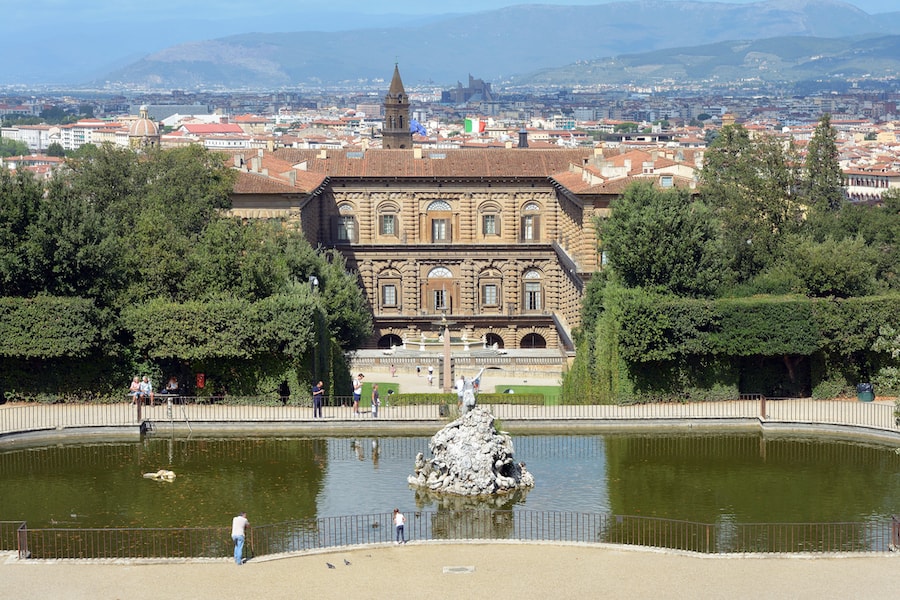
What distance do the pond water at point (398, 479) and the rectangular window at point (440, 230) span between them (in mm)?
48740

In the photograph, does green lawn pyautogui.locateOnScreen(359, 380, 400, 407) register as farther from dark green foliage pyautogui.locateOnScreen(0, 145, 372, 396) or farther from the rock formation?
the rock formation

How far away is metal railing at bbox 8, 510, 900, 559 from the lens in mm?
37844

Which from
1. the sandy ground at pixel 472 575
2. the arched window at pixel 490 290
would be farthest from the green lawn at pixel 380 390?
the sandy ground at pixel 472 575

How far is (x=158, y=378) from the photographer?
56.3 metres

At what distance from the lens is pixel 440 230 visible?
98875mm

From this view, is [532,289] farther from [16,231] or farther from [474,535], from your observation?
[474,535]

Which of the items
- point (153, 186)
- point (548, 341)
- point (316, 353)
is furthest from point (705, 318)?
point (548, 341)

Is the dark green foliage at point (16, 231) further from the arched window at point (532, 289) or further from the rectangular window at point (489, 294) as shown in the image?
the arched window at point (532, 289)

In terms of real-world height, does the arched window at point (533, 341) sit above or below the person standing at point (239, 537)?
below

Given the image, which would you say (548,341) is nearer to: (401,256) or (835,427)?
(401,256)

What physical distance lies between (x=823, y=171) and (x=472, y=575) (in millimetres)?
58284

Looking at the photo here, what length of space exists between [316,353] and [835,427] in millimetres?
17362

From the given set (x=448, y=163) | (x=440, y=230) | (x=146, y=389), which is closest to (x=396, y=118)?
(x=448, y=163)

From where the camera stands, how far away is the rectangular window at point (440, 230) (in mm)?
98625
